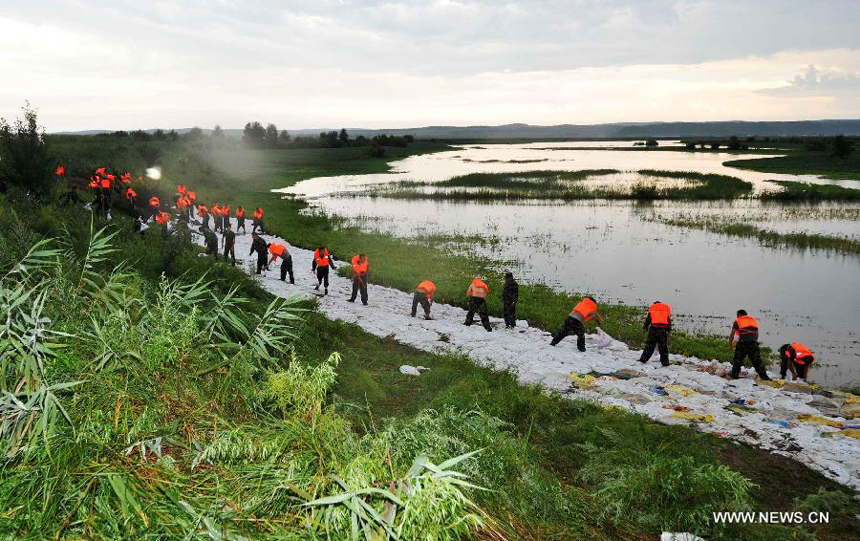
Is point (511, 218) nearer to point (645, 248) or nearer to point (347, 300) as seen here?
point (645, 248)

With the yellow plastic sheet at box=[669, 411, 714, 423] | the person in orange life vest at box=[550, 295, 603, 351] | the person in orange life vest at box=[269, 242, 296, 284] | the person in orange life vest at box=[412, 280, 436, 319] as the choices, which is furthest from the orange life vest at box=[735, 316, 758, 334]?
the person in orange life vest at box=[269, 242, 296, 284]

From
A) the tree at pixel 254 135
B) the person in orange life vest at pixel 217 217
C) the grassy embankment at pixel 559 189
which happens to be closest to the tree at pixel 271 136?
the tree at pixel 254 135

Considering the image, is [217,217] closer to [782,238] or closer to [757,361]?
[757,361]

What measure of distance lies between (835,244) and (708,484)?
3361cm

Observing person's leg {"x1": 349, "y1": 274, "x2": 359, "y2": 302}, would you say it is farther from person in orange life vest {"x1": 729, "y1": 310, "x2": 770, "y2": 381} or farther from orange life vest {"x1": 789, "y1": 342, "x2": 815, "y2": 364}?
orange life vest {"x1": 789, "y1": 342, "x2": 815, "y2": 364}

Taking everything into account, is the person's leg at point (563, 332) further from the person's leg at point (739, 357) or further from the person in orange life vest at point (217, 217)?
the person in orange life vest at point (217, 217)

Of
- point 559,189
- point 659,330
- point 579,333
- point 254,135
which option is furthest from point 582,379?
point 254,135

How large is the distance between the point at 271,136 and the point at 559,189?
120m

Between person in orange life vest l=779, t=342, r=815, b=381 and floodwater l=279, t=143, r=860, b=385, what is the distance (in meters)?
1.38

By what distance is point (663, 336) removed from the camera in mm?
15094

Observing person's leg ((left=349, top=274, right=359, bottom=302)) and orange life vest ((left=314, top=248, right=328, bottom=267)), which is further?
orange life vest ((left=314, top=248, right=328, bottom=267))

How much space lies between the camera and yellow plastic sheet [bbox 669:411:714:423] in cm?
1166

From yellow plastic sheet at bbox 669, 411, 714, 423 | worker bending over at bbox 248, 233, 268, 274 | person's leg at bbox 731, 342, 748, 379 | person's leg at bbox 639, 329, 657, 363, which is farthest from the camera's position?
worker bending over at bbox 248, 233, 268, 274

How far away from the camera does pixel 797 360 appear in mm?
14664
